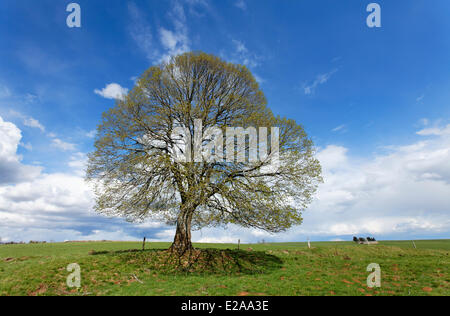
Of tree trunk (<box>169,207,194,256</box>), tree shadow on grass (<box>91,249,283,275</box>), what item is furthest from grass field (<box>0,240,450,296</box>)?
tree trunk (<box>169,207,194,256</box>)

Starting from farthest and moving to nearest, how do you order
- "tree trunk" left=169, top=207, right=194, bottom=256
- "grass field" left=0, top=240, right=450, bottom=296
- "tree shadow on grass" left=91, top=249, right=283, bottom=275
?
1. "tree trunk" left=169, top=207, right=194, bottom=256
2. "tree shadow on grass" left=91, top=249, right=283, bottom=275
3. "grass field" left=0, top=240, right=450, bottom=296

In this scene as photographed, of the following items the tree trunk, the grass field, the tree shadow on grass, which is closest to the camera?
the grass field

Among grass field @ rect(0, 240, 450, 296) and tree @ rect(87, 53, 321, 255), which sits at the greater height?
tree @ rect(87, 53, 321, 255)

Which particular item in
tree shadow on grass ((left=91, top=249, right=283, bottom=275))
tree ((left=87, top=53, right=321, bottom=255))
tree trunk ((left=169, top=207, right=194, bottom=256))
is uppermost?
tree ((left=87, top=53, right=321, bottom=255))

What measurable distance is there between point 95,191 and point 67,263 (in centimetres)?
518

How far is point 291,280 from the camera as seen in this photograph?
15070mm

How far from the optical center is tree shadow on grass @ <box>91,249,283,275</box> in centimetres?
1714

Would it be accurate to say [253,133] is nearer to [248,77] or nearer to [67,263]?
[248,77]

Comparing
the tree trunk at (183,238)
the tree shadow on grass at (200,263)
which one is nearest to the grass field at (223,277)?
the tree shadow on grass at (200,263)

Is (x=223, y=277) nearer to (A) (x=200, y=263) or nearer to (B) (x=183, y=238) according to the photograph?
(A) (x=200, y=263)

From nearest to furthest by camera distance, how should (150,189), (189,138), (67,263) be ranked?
(67,263) → (150,189) → (189,138)

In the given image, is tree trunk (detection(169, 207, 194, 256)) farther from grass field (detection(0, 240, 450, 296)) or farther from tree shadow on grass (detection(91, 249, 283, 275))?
grass field (detection(0, 240, 450, 296))

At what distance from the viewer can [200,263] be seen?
59.5 feet
